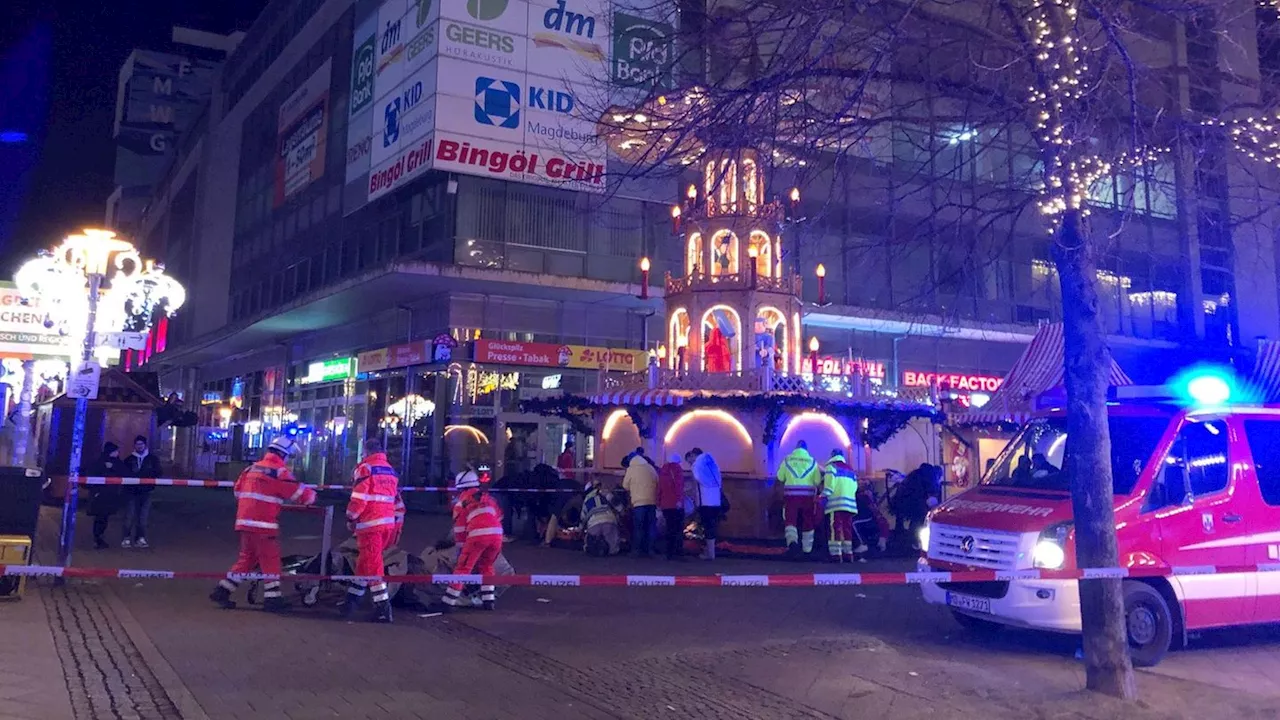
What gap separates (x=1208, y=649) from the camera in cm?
873

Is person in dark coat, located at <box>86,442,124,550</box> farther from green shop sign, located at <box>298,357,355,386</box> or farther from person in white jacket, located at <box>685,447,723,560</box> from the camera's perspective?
green shop sign, located at <box>298,357,355,386</box>

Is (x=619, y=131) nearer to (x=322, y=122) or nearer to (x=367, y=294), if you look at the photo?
(x=367, y=294)

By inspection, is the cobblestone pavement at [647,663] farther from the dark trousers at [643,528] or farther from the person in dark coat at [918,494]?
the person in dark coat at [918,494]

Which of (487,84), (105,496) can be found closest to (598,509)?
(105,496)

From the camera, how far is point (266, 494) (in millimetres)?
9258

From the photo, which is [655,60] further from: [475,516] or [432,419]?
[432,419]

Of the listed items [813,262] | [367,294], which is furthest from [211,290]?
[813,262]

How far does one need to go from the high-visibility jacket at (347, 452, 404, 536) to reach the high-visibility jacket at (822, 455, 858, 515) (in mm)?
8095

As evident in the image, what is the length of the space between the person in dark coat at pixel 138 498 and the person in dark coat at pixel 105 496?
0.18 m

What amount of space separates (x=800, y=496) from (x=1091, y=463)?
871cm

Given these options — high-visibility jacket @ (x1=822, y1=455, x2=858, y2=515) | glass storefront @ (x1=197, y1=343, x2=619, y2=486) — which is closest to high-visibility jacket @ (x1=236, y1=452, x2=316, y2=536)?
high-visibility jacket @ (x1=822, y1=455, x2=858, y2=515)

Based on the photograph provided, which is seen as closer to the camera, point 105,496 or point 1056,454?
point 1056,454

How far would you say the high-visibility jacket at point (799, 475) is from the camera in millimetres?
15523

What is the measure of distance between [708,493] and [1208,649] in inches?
297
